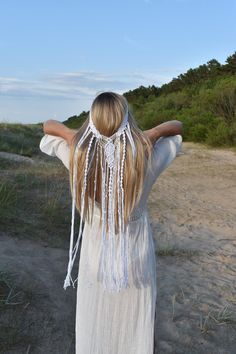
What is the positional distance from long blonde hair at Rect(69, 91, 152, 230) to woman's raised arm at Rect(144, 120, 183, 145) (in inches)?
3.1

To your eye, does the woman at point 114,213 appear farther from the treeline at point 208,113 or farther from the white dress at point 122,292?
the treeline at point 208,113

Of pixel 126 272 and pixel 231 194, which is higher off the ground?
pixel 126 272

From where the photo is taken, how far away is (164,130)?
7.63 ft

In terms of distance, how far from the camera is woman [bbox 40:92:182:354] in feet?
7.07

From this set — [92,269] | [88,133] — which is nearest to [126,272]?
[92,269]

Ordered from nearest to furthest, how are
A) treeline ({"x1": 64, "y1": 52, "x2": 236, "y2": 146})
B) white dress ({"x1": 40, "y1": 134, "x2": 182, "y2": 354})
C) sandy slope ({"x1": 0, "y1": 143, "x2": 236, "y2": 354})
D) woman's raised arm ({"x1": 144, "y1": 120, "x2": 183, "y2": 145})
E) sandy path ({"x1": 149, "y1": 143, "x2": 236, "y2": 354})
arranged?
woman's raised arm ({"x1": 144, "y1": 120, "x2": 183, "y2": 145})
white dress ({"x1": 40, "y1": 134, "x2": 182, "y2": 354})
sandy slope ({"x1": 0, "y1": 143, "x2": 236, "y2": 354})
sandy path ({"x1": 149, "y1": 143, "x2": 236, "y2": 354})
treeline ({"x1": 64, "y1": 52, "x2": 236, "y2": 146})

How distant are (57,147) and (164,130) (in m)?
0.51

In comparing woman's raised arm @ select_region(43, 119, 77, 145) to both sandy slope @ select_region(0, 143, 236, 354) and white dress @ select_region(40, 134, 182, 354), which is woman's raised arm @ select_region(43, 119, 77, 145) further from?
sandy slope @ select_region(0, 143, 236, 354)

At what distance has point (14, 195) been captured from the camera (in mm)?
6602

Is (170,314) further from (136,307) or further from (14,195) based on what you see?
(14,195)

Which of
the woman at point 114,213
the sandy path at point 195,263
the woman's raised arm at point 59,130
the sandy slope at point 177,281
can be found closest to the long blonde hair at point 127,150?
the woman at point 114,213

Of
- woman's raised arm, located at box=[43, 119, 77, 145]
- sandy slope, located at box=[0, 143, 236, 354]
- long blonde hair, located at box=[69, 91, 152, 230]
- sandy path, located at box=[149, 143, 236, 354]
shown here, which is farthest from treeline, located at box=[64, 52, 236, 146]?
long blonde hair, located at box=[69, 91, 152, 230]

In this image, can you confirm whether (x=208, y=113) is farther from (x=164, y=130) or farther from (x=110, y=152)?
(x=110, y=152)

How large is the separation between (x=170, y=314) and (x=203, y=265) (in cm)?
133
